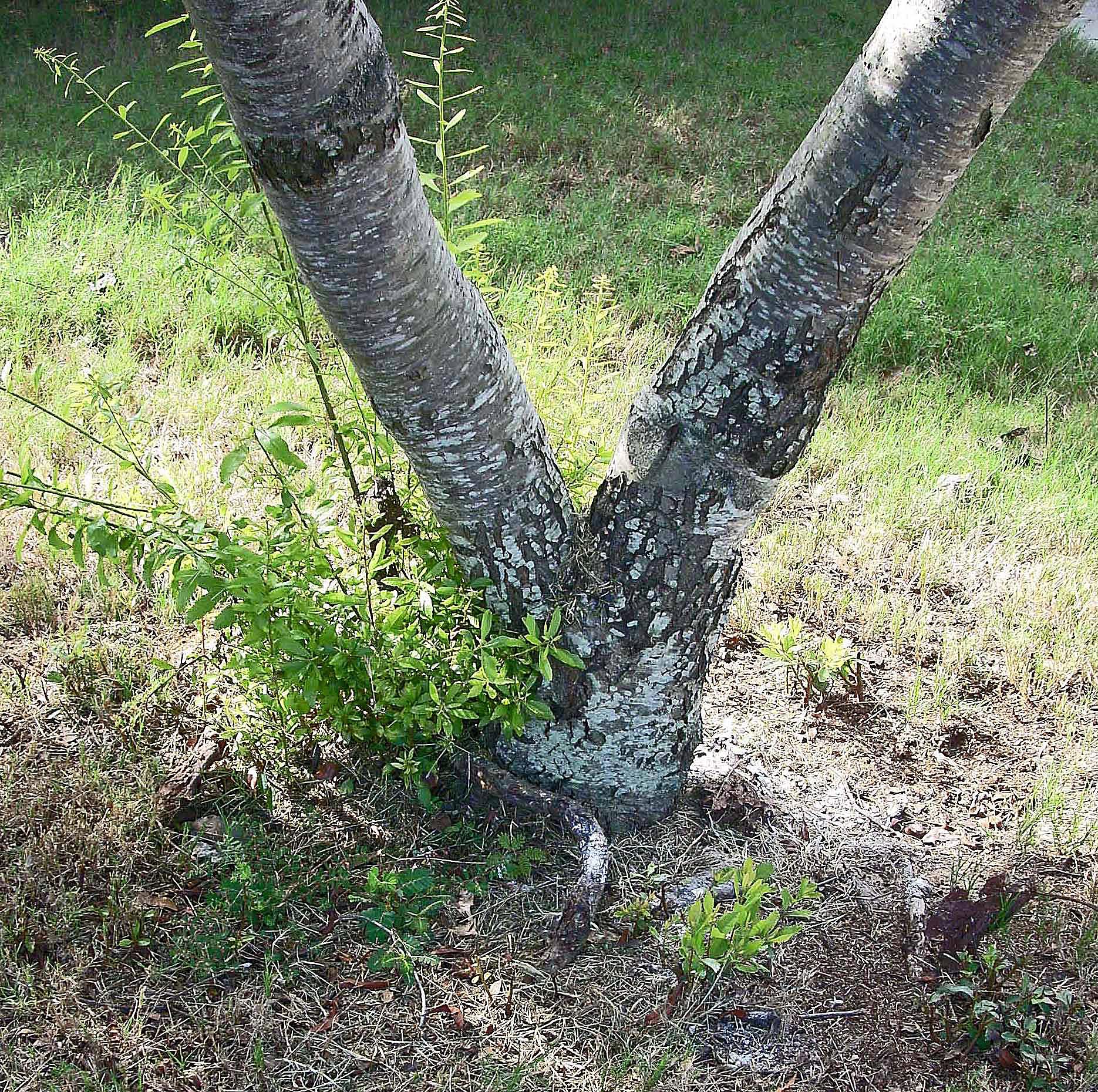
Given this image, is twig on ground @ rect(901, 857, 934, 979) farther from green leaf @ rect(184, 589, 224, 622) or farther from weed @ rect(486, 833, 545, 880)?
green leaf @ rect(184, 589, 224, 622)

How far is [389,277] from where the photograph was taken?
190 centimetres

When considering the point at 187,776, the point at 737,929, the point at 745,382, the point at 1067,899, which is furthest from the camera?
the point at 187,776

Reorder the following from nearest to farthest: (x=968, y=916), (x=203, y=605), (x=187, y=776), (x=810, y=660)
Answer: (x=203, y=605)
(x=968, y=916)
(x=187, y=776)
(x=810, y=660)

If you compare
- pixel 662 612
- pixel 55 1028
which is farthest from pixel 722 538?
pixel 55 1028

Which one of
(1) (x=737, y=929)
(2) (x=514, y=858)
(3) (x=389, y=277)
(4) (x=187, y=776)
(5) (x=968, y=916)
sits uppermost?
(3) (x=389, y=277)

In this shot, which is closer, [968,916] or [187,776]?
[968,916]

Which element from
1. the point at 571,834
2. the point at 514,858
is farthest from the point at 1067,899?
the point at 514,858

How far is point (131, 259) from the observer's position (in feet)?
16.1

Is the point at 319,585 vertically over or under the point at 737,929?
over

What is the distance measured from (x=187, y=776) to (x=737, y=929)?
1416 mm

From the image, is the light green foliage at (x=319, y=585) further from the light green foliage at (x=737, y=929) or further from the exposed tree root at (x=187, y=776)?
the light green foliage at (x=737, y=929)

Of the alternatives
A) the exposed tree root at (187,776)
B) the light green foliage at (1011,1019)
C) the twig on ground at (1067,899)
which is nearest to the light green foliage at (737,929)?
the light green foliage at (1011,1019)

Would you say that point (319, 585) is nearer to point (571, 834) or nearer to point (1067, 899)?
point (571, 834)

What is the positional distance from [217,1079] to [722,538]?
1.52 metres
